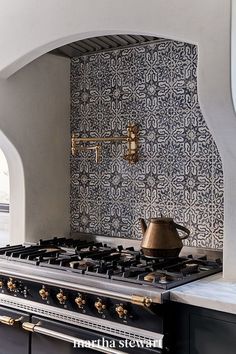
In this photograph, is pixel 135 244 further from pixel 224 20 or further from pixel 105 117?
pixel 224 20

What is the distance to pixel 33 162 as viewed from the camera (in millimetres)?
3018

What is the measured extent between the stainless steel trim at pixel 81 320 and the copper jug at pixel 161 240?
44 cm

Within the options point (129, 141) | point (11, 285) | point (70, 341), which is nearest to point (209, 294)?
point (70, 341)

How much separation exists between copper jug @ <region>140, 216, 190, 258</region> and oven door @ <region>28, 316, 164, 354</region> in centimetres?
48

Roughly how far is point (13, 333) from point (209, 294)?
1.07 meters

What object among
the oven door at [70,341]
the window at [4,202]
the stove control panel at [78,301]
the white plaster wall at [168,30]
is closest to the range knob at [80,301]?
the stove control panel at [78,301]

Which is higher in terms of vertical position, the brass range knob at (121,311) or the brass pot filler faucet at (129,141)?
the brass pot filler faucet at (129,141)

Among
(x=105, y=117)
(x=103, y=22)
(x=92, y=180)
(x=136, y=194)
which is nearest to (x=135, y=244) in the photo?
(x=136, y=194)

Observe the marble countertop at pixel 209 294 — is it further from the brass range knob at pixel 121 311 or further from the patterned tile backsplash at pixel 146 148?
the patterned tile backsplash at pixel 146 148

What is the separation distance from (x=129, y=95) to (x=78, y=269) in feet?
3.65

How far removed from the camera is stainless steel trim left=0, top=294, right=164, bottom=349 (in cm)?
197

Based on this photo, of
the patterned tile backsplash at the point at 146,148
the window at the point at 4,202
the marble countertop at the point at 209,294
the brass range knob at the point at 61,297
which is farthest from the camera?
the window at the point at 4,202

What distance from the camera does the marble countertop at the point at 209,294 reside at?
1.83 metres

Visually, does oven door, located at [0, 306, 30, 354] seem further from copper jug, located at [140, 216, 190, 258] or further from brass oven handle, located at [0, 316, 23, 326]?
Answer: copper jug, located at [140, 216, 190, 258]
